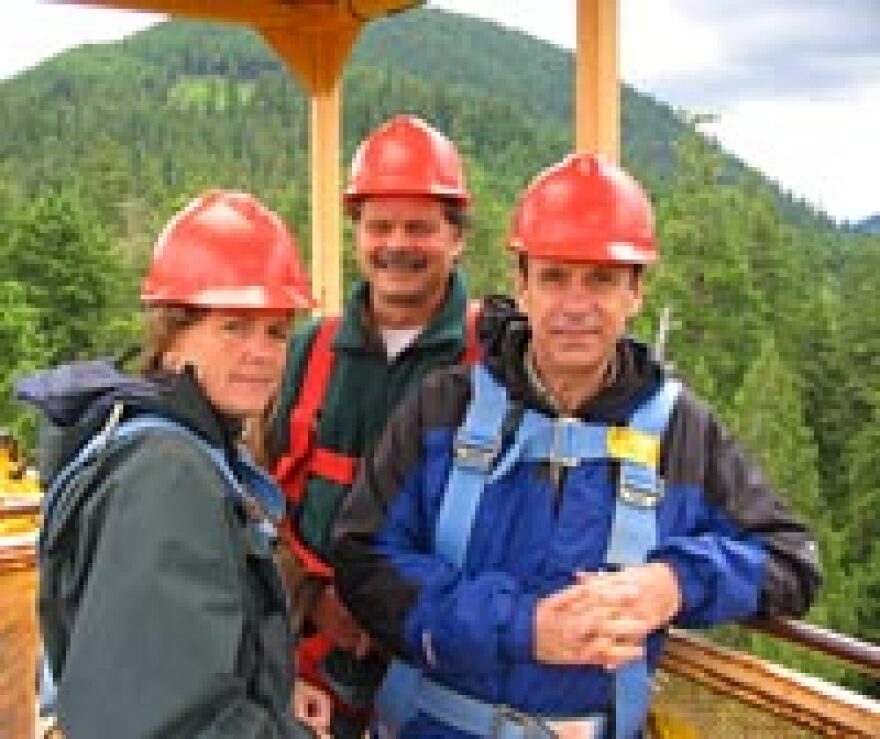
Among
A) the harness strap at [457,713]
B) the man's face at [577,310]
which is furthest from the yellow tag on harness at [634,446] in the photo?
the harness strap at [457,713]

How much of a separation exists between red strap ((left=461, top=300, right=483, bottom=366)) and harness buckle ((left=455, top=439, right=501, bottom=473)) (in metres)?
0.53

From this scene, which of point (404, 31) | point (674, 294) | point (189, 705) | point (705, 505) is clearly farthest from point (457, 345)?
point (404, 31)

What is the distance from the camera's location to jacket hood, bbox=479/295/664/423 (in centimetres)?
276

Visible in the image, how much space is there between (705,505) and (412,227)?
1.07 meters

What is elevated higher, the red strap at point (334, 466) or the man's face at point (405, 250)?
the man's face at point (405, 250)

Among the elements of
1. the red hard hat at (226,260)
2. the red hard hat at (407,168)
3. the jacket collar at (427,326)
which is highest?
the red hard hat at (407,168)

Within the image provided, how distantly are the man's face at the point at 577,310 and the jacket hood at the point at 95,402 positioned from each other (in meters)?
0.79

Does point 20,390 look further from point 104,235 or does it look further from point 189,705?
point 104,235

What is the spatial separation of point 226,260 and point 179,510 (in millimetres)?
523

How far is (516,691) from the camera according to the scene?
2.69 metres

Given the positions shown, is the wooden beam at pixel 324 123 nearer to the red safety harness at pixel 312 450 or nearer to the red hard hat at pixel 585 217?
the red safety harness at pixel 312 450

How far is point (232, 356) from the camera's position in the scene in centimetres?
220

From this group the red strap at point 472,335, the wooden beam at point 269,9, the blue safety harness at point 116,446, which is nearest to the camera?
the blue safety harness at point 116,446

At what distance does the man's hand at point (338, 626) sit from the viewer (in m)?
3.28
